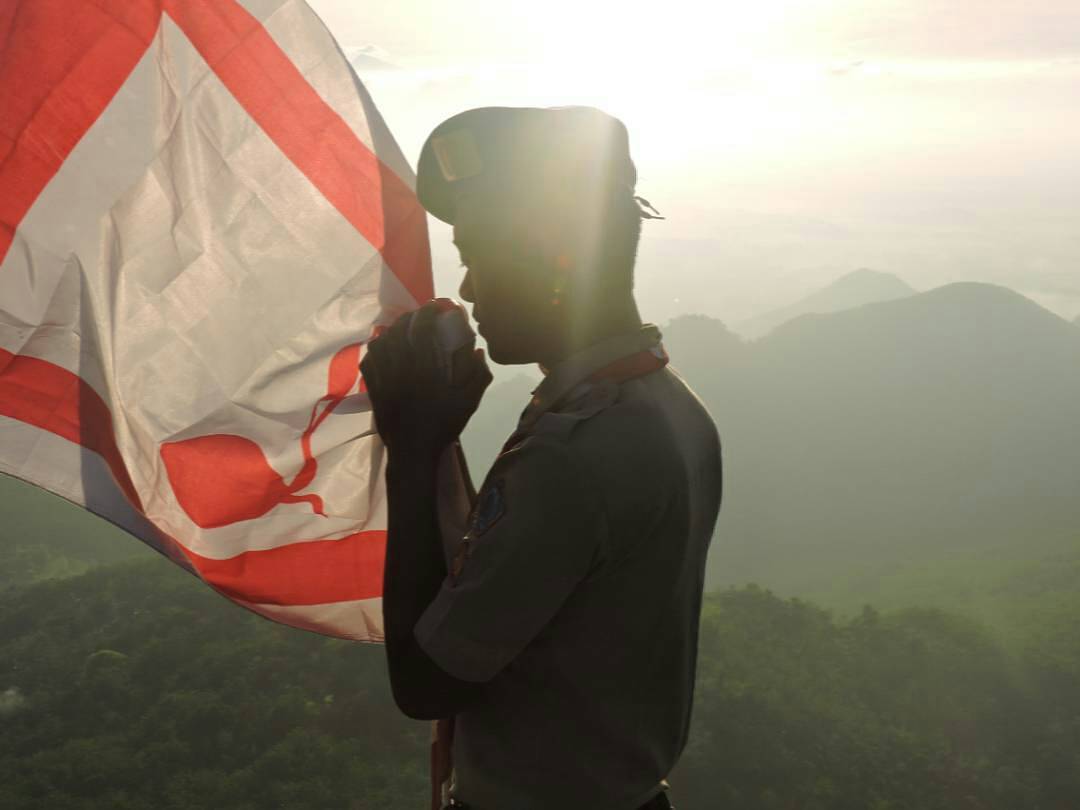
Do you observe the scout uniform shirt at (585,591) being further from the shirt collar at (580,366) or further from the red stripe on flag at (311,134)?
the red stripe on flag at (311,134)

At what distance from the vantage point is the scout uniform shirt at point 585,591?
2098mm

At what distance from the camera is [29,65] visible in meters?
3.22

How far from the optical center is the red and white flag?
329cm

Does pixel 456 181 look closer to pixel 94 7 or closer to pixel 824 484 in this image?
pixel 94 7

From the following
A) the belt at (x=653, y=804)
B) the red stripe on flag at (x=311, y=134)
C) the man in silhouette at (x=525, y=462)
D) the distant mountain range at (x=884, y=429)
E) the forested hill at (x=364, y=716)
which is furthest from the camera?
the distant mountain range at (x=884, y=429)

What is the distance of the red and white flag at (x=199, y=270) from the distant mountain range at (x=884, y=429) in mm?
69701

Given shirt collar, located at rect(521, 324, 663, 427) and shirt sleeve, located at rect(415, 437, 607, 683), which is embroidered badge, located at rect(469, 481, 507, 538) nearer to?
shirt sleeve, located at rect(415, 437, 607, 683)

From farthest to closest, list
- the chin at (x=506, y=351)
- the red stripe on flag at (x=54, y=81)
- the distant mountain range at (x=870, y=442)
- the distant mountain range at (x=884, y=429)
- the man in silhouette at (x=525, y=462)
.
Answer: the distant mountain range at (x=884, y=429) < the distant mountain range at (x=870, y=442) < the red stripe on flag at (x=54, y=81) < the chin at (x=506, y=351) < the man in silhouette at (x=525, y=462)

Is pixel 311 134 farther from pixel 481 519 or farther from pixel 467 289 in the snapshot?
pixel 481 519

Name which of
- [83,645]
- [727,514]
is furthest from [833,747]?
[727,514]

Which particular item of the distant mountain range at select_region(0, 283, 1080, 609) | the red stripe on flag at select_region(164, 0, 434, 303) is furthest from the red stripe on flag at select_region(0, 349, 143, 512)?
the distant mountain range at select_region(0, 283, 1080, 609)

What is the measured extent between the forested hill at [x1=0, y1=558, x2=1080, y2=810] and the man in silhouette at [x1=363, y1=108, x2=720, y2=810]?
22160mm

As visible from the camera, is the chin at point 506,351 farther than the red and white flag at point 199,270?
No

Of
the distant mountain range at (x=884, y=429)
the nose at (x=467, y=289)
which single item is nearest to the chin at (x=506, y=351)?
the nose at (x=467, y=289)
